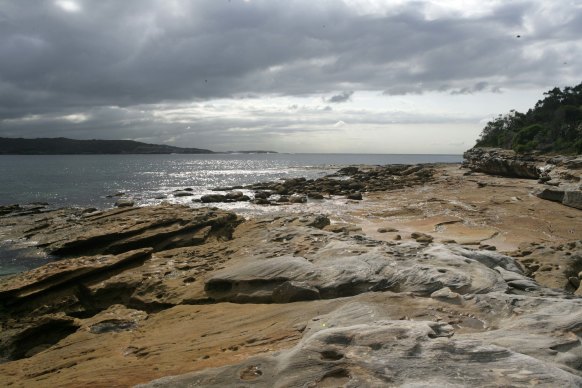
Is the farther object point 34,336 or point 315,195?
point 315,195

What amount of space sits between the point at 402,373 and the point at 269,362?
5.85 ft

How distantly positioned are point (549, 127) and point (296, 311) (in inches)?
3082

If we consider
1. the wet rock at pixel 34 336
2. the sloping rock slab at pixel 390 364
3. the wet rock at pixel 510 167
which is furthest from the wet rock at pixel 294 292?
the wet rock at pixel 510 167

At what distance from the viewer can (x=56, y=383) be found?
7.39 m

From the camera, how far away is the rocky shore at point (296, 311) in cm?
550

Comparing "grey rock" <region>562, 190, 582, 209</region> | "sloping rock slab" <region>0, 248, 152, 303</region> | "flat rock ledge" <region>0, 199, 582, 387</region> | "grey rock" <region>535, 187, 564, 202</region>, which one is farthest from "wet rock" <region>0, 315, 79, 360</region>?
"grey rock" <region>535, 187, 564, 202</region>

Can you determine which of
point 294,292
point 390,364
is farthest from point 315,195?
point 390,364

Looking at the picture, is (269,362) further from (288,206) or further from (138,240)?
(288,206)

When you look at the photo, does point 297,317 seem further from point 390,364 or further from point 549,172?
point 549,172

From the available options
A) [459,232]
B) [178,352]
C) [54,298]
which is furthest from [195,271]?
[459,232]

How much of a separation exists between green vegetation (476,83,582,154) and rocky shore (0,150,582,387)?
171ft

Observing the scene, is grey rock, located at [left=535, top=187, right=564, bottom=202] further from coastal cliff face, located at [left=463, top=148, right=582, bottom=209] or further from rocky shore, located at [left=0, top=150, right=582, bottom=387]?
rocky shore, located at [left=0, top=150, right=582, bottom=387]

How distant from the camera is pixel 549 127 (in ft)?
238

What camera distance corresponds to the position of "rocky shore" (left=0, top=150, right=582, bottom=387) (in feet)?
18.0
